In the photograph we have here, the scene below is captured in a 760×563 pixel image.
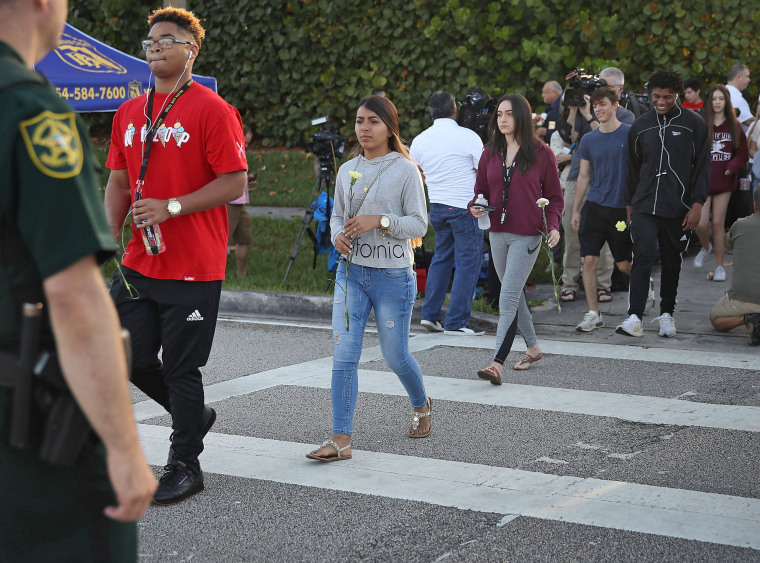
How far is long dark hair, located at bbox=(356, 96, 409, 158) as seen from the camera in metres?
5.68

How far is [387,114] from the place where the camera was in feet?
18.7

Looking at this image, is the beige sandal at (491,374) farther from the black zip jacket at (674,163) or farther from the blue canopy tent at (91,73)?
the blue canopy tent at (91,73)

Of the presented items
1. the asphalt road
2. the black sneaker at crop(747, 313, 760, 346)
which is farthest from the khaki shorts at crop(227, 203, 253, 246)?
the black sneaker at crop(747, 313, 760, 346)

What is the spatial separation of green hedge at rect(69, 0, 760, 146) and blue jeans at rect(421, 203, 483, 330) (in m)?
6.50

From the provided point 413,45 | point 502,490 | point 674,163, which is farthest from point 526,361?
point 413,45

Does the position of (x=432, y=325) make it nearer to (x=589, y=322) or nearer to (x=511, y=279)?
(x=589, y=322)

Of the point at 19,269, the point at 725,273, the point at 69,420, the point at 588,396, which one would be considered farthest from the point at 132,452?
the point at 725,273

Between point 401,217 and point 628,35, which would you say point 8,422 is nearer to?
point 401,217

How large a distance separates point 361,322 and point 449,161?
426 centimetres

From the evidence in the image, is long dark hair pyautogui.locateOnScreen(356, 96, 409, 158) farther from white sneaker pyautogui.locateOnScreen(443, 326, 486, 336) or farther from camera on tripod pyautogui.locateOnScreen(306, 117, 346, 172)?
camera on tripod pyautogui.locateOnScreen(306, 117, 346, 172)

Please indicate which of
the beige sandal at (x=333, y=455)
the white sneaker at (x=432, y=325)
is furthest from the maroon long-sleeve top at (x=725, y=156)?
the beige sandal at (x=333, y=455)

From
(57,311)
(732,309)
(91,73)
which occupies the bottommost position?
(732,309)

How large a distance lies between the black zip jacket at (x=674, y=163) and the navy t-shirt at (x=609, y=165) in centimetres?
57

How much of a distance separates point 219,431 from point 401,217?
173cm
